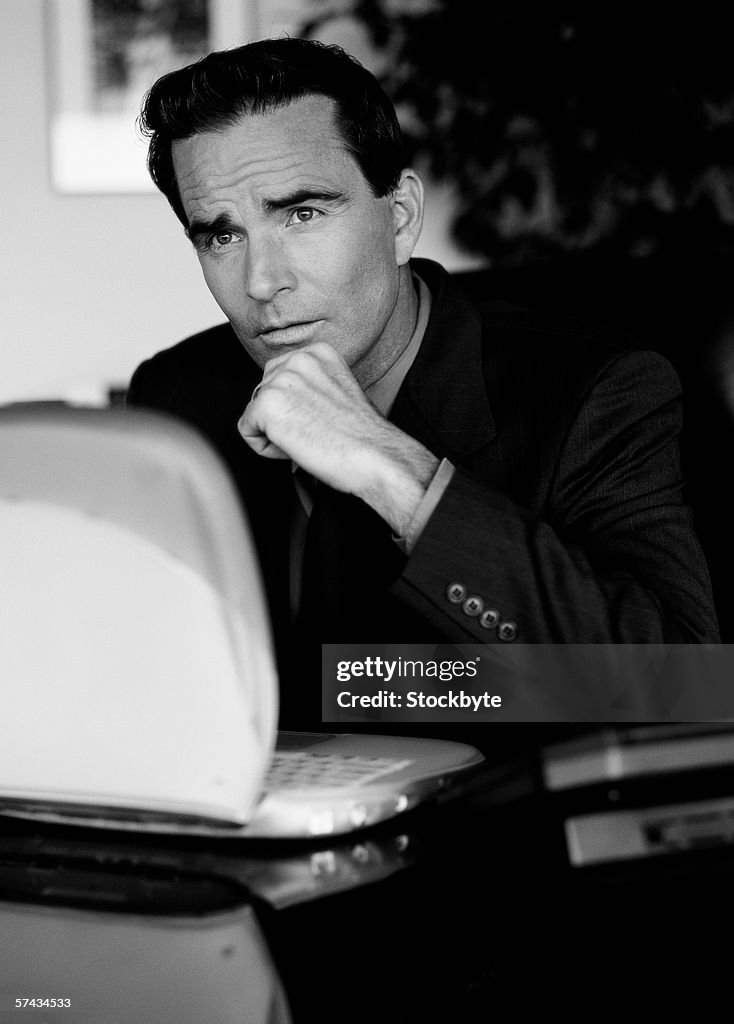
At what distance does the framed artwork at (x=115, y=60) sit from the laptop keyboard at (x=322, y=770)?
1.67 metres

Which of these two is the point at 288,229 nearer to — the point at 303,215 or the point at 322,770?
the point at 303,215

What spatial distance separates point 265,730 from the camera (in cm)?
40

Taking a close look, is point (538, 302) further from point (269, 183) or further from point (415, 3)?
point (415, 3)

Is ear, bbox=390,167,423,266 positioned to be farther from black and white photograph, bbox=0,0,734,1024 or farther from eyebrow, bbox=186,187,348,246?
eyebrow, bbox=186,187,348,246

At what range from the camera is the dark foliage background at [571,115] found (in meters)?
1.83

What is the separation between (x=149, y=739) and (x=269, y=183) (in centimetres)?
63

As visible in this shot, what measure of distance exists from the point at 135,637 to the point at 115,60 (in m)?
1.86

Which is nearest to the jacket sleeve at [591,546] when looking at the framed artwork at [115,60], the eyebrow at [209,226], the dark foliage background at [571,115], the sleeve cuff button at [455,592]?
the sleeve cuff button at [455,592]

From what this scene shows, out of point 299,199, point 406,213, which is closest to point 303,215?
point 299,199

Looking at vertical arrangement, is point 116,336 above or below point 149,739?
above

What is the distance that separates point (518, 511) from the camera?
731 mm

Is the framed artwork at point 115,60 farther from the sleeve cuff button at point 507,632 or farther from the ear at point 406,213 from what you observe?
the sleeve cuff button at point 507,632

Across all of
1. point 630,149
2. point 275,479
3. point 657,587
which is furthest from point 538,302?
point 630,149

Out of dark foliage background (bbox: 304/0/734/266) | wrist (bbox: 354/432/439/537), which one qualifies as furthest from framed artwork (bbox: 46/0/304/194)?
wrist (bbox: 354/432/439/537)
